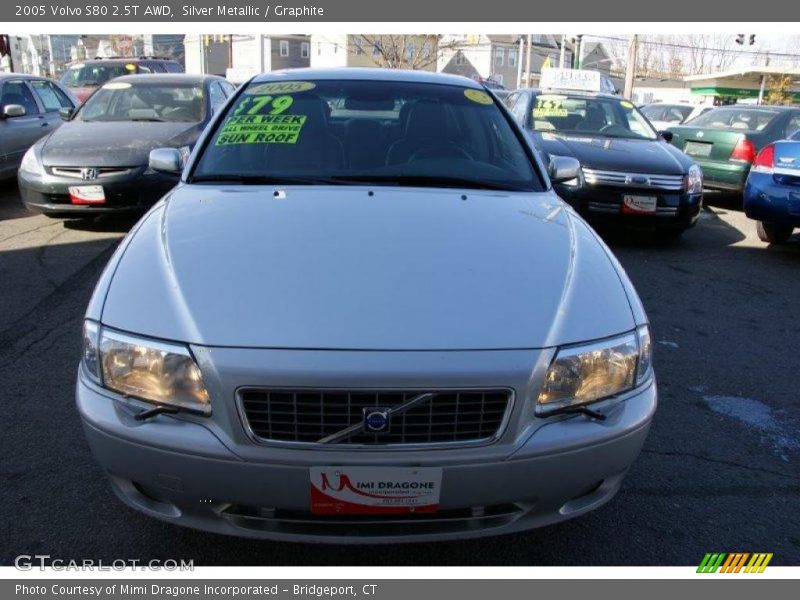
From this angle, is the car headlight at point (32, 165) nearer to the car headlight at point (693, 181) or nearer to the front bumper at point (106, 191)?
the front bumper at point (106, 191)

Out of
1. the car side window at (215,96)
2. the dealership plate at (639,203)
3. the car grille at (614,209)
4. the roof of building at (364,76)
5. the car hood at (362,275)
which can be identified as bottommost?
the car grille at (614,209)

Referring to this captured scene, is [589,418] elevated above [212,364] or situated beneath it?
situated beneath

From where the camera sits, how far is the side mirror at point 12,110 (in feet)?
26.3

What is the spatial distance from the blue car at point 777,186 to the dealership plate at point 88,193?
20.3ft

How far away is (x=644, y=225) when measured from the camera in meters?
6.79

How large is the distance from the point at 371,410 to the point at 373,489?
0.23 meters

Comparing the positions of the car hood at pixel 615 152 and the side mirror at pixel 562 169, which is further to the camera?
the car hood at pixel 615 152

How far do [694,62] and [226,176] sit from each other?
277ft

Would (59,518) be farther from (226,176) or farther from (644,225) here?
(644,225)

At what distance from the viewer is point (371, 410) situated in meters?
1.90

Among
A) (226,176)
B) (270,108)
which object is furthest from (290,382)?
(270,108)

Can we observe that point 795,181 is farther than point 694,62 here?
No

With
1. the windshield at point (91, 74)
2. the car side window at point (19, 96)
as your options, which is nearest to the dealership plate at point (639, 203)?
the car side window at point (19, 96)

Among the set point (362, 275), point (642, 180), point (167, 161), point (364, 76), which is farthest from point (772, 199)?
point (362, 275)
